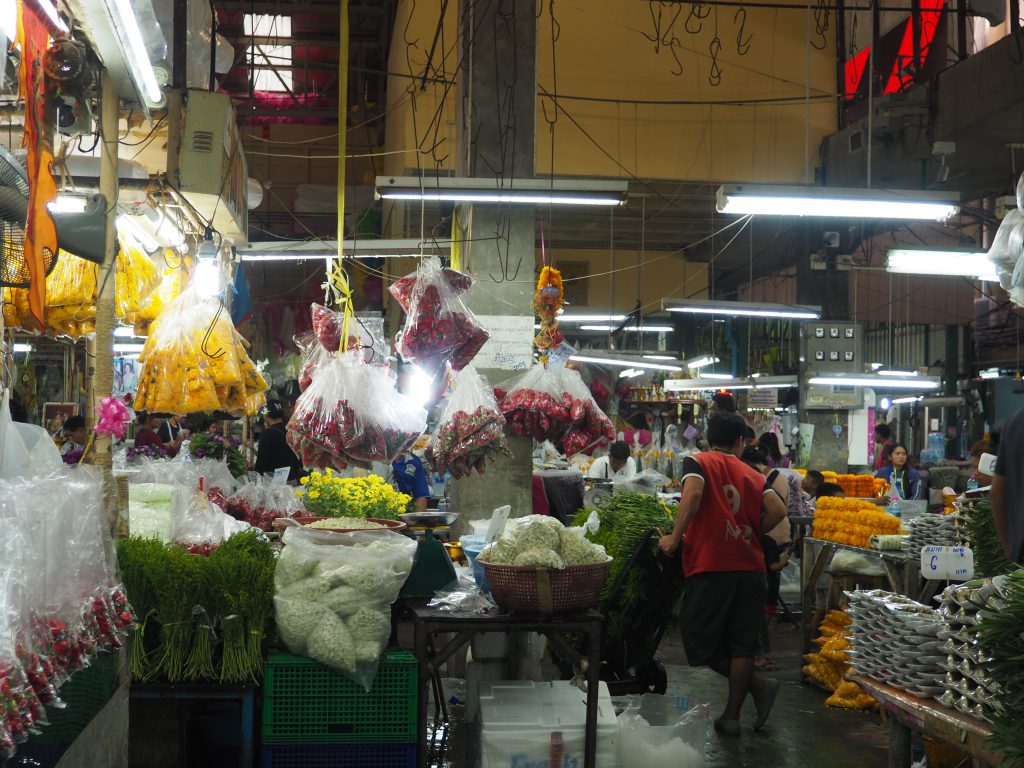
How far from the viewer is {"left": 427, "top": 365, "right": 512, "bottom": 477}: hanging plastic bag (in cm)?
648

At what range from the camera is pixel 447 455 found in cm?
657

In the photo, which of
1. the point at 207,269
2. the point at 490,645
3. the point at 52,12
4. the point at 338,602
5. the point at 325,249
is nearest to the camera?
the point at 52,12

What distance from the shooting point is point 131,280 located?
6461 mm

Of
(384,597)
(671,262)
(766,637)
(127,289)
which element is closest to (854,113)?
(671,262)

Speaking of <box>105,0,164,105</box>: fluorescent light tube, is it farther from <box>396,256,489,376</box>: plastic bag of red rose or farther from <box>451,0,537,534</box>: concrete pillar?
<box>451,0,537,534</box>: concrete pillar

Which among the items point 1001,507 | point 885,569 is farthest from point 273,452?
point 1001,507

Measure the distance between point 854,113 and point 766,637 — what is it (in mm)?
7601

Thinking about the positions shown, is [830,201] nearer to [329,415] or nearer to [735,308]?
[329,415]

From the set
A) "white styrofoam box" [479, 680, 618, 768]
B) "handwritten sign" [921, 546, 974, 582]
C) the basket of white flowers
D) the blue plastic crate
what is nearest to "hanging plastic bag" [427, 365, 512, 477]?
the basket of white flowers

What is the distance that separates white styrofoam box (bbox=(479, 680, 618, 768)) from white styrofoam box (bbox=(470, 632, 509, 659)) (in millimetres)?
1064

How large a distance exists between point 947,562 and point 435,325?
119 inches

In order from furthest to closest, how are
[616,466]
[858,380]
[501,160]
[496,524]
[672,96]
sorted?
[858,380], [672,96], [616,466], [501,160], [496,524]

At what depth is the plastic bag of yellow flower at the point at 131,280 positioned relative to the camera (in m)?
6.41

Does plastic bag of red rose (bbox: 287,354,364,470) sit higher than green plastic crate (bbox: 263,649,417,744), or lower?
higher
